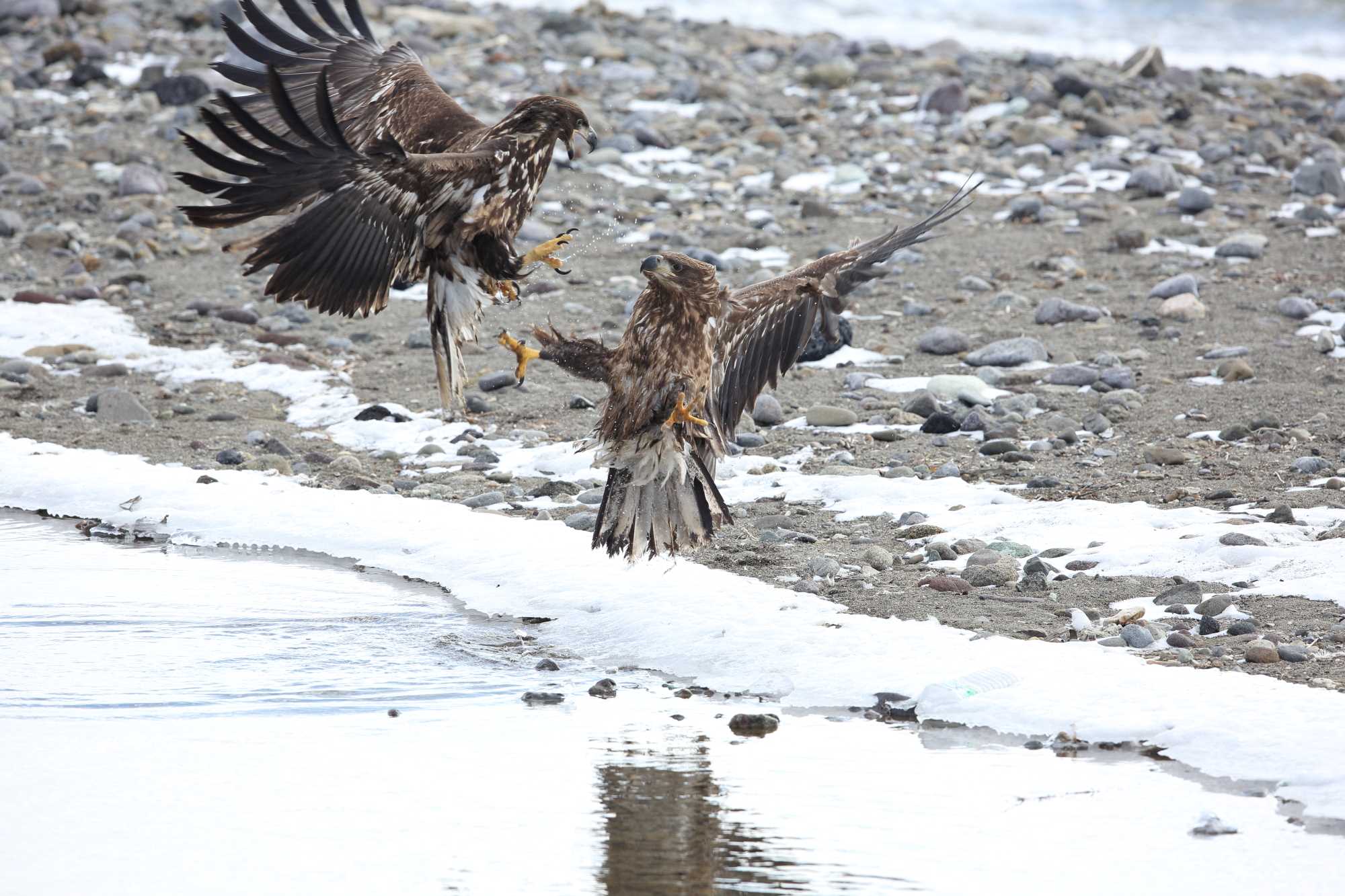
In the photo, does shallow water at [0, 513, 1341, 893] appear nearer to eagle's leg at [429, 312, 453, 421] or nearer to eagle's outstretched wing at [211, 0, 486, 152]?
eagle's leg at [429, 312, 453, 421]

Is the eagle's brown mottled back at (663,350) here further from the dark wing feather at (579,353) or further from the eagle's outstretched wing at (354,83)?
the eagle's outstretched wing at (354,83)

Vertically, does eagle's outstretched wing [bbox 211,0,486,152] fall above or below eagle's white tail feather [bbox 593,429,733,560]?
above

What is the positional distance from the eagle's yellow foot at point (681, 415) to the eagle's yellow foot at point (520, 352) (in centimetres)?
62

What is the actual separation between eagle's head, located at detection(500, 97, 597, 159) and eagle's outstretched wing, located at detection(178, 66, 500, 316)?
0.21 m

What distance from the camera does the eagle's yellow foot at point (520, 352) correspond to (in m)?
5.93

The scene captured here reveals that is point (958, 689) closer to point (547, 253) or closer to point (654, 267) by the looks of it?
point (654, 267)

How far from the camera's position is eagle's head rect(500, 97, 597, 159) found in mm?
6195

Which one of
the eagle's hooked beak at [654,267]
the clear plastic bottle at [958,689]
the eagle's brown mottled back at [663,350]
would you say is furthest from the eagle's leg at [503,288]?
the clear plastic bottle at [958,689]

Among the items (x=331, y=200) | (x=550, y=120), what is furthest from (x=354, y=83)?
(x=331, y=200)

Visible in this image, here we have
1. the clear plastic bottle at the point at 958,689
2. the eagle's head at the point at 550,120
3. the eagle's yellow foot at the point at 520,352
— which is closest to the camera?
the clear plastic bottle at the point at 958,689

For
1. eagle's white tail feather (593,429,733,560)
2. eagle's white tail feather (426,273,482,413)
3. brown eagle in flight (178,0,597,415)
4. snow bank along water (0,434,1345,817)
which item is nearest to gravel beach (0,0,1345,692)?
snow bank along water (0,434,1345,817)

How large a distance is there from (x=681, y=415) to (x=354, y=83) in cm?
267

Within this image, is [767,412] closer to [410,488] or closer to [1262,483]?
[410,488]

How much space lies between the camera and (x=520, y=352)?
19.9ft
